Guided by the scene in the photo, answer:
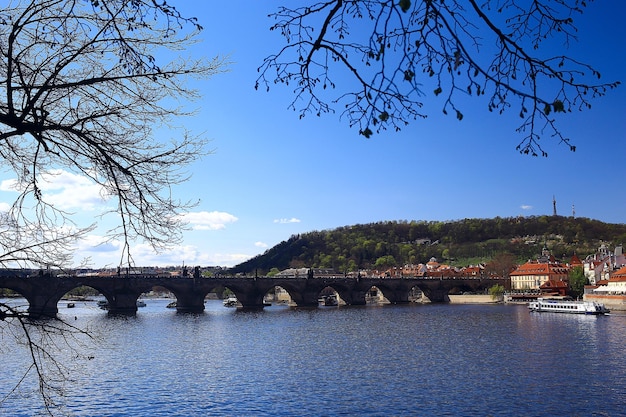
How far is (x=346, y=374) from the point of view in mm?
28047

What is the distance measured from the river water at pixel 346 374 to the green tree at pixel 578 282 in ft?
148

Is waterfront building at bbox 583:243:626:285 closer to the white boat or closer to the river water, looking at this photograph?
the white boat

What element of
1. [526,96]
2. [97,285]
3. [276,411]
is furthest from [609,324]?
[97,285]

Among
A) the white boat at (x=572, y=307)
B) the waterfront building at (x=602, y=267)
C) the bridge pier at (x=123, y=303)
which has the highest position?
the waterfront building at (x=602, y=267)

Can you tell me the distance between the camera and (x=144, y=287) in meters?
82.4

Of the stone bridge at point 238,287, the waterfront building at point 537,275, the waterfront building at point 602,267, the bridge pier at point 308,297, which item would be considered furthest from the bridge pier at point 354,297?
the waterfront building at point 602,267

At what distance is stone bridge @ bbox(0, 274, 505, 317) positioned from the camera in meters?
70.2

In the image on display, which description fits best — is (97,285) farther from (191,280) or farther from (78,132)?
(78,132)

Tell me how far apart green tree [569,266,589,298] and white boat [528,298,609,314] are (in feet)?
59.9

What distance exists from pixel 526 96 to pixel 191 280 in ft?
283

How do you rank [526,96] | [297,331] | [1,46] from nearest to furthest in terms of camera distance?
[526,96] → [1,46] → [297,331]

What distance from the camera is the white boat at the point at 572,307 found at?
64.2m

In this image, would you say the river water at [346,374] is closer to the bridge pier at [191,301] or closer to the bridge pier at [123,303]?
the bridge pier at [123,303]

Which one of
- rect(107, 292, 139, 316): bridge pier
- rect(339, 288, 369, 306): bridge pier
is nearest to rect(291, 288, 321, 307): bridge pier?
rect(339, 288, 369, 306): bridge pier
